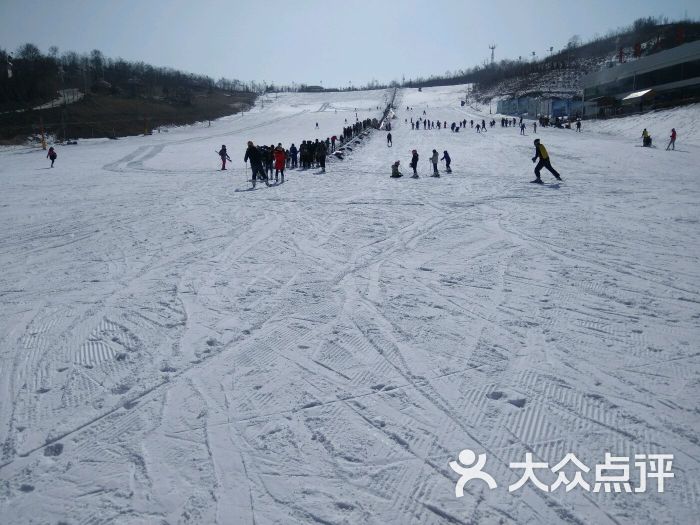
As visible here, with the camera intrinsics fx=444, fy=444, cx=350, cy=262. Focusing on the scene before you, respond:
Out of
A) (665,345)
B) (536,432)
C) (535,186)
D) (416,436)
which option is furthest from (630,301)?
(535,186)

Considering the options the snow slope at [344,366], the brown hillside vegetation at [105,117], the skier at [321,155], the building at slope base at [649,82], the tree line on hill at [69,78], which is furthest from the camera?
the tree line on hill at [69,78]

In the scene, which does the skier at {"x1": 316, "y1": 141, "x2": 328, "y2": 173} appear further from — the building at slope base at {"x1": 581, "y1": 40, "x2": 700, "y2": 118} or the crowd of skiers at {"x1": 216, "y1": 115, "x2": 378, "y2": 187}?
the building at slope base at {"x1": 581, "y1": 40, "x2": 700, "y2": 118}

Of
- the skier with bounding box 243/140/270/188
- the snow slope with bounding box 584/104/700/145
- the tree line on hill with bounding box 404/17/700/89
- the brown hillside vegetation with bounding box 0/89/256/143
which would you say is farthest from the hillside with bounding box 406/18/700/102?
the skier with bounding box 243/140/270/188

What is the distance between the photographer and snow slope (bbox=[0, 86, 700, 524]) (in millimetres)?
2783

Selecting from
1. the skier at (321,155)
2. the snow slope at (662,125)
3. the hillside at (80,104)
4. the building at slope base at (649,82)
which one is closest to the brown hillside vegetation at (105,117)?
the hillside at (80,104)

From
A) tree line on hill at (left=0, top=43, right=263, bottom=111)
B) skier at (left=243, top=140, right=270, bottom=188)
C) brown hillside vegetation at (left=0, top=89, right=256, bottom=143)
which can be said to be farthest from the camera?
tree line on hill at (left=0, top=43, right=263, bottom=111)

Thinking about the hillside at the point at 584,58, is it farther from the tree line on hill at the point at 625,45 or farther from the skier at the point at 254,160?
the skier at the point at 254,160

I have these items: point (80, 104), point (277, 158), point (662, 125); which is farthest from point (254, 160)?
point (80, 104)

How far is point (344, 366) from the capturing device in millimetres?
4109

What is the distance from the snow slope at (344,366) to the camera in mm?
2783

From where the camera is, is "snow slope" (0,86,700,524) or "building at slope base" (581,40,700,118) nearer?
"snow slope" (0,86,700,524)

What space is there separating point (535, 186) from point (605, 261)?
24.1ft

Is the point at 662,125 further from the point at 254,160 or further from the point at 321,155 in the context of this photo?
the point at 254,160

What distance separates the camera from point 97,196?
1376 centimetres
